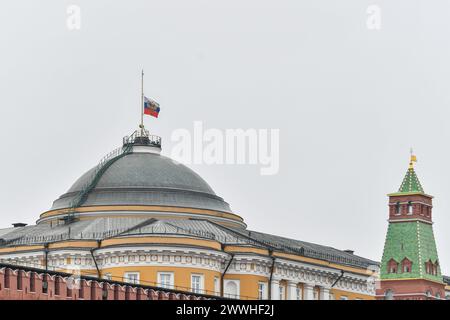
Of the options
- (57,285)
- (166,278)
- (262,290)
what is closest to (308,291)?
(262,290)

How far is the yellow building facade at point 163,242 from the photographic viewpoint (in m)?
158

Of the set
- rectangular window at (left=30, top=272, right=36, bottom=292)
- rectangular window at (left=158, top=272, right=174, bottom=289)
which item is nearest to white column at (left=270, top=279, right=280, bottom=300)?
rectangular window at (left=158, top=272, right=174, bottom=289)

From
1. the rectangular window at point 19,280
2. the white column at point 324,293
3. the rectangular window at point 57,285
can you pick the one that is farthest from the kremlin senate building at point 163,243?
the rectangular window at point 19,280

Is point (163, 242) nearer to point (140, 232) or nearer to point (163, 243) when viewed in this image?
point (163, 243)

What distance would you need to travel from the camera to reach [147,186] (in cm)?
16912

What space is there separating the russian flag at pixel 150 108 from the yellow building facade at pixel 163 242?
7.90 feet

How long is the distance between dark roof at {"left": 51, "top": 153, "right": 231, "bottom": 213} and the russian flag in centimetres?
323

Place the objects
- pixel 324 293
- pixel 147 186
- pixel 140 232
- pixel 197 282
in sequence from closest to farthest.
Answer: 1. pixel 197 282
2. pixel 140 232
3. pixel 147 186
4. pixel 324 293

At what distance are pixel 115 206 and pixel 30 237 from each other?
6.68 metres

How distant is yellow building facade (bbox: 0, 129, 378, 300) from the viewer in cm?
15850

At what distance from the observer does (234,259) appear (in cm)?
16262

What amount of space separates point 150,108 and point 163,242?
19.3 meters

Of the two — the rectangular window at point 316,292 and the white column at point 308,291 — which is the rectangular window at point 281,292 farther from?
the rectangular window at point 316,292
